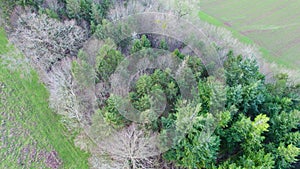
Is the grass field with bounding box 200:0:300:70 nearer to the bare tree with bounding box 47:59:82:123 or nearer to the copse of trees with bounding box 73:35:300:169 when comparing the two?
the copse of trees with bounding box 73:35:300:169

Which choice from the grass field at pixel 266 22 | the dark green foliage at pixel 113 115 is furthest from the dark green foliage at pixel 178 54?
the grass field at pixel 266 22

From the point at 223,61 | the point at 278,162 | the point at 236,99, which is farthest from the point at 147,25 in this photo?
the point at 278,162

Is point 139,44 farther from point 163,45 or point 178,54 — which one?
point 178,54

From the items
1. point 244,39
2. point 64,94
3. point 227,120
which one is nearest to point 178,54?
point 227,120

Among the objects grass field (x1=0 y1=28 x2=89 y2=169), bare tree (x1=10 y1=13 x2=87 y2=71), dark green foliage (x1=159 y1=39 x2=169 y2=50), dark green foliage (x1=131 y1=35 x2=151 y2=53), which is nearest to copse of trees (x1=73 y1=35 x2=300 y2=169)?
dark green foliage (x1=131 y1=35 x2=151 y2=53)

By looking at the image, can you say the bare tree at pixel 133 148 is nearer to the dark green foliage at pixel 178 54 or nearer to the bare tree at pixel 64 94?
the bare tree at pixel 64 94

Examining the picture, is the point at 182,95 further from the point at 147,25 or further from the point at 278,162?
the point at 147,25

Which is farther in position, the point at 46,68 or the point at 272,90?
the point at 46,68
